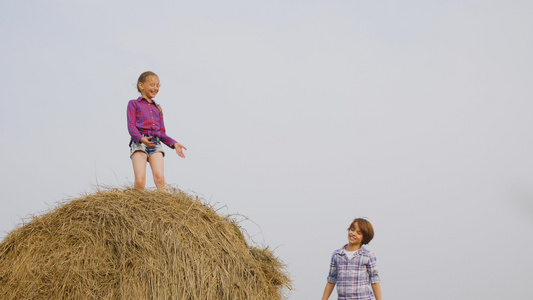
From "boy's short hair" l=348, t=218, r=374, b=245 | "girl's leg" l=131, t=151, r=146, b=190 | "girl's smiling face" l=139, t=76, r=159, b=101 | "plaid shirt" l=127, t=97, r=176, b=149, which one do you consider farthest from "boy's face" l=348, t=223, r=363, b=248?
"girl's smiling face" l=139, t=76, r=159, b=101

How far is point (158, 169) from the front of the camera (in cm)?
749

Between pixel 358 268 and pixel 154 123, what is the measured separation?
333cm

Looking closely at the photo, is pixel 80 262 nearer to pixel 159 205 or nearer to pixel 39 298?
pixel 39 298

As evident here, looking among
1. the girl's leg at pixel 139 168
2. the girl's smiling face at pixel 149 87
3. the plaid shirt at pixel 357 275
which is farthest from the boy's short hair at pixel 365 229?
the girl's smiling face at pixel 149 87

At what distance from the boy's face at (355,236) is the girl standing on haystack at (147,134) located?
2390 millimetres

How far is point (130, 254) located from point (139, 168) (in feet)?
5.15

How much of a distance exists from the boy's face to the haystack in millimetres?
1084

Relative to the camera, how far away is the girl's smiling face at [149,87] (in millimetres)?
7766

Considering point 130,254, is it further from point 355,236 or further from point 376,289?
point 376,289

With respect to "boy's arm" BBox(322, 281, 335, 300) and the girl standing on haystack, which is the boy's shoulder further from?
the girl standing on haystack

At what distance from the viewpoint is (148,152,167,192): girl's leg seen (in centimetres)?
742

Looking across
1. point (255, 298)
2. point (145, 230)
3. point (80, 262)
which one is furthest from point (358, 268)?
point (80, 262)

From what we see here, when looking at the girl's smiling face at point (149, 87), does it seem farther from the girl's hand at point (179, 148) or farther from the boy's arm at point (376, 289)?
the boy's arm at point (376, 289)

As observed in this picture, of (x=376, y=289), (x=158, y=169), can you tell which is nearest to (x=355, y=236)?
(x=376, y=289)
